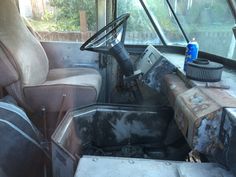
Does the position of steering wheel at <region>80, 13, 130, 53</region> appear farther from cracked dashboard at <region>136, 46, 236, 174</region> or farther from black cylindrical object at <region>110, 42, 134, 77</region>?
cracked dashboard at <region>136, 46, 236, 174</region>

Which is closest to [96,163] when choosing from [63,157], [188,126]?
[63,157]

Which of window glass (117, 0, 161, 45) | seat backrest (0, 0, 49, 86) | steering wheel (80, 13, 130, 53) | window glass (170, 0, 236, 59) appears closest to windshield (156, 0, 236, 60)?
window glass (170, 0, 236, 59)

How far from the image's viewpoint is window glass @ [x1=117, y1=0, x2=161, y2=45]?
8.38 ft

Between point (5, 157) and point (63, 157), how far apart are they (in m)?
0.42

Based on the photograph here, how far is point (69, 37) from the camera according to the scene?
2.71 metres

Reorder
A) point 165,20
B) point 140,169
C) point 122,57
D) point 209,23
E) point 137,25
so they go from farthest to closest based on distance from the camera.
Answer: point 137,25 < point 165,20 < point 122,57 < point 209,23 < point 140,169

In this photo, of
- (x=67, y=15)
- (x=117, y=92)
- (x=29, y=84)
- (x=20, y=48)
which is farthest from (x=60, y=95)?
(x=67, y=15)

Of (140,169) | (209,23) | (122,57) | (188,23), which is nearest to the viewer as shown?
(140,169)

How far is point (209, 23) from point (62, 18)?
149 centimetres

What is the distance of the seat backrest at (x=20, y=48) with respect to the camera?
1918 mm

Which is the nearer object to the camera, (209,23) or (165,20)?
(209,23)

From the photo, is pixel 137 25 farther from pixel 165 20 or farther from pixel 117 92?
pixel 117 92

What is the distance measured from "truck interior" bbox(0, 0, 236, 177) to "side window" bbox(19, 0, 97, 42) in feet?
0.03

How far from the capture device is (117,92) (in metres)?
2.53
